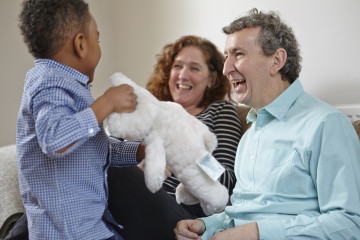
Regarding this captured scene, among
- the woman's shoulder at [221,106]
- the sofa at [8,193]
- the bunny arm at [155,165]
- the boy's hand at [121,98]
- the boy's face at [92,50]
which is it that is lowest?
the sofa at [8,193]

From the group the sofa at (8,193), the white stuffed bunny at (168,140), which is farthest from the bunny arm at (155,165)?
the sofa at (8,193)

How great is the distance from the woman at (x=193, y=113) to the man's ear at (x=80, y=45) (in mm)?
485

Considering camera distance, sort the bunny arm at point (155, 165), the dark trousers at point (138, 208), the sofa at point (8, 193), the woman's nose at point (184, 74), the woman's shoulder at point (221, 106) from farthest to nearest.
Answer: the woman's nose at point (184, 74) < the woman's shoulder at point (221, 106) < the sofa at point (8, 193) < the dark trousers at point (138, 208) < the bunny arm at point (155, 165)

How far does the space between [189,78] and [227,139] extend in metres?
0.46

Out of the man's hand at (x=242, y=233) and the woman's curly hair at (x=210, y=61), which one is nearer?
the man's hand at (x=242, y=233)

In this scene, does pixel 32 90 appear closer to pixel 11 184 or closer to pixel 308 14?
pixel 11 184

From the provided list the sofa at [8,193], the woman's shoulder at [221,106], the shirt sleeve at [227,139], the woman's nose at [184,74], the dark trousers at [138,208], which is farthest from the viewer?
the woman's nose at [184,74]

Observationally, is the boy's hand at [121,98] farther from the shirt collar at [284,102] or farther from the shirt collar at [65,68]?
the shirt collar at [284,102]

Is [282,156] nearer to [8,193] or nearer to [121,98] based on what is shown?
[121,98]

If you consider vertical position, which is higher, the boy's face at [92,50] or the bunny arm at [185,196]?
the boy's face at [92,50]

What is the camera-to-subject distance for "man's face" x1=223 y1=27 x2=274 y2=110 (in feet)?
4.49

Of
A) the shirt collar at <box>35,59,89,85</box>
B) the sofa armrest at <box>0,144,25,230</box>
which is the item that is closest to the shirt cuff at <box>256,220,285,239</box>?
the shirt collar at <box>35,59,89,85</box>

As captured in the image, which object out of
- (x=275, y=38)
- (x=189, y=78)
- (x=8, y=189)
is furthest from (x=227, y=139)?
(x=8, y=189)

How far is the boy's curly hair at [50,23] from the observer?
1085mm
